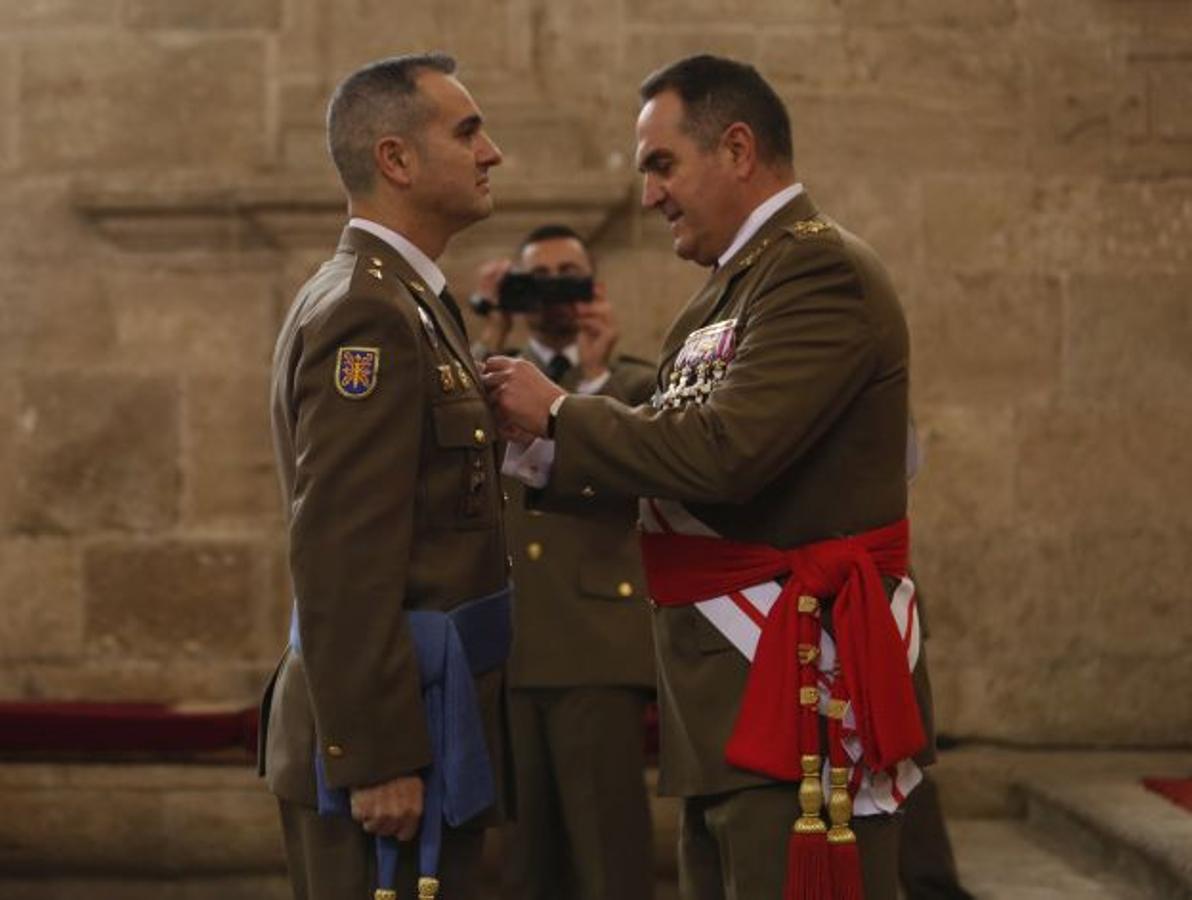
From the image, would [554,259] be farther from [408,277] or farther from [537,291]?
[408,277]

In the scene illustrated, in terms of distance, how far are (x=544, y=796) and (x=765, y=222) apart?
5.88 feet

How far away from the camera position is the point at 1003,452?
5707 mm

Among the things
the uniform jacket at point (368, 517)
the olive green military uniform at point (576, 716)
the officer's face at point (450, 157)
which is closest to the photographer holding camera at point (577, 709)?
the olive green military uniform at point (576, 716)

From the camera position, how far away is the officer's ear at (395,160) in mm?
2781

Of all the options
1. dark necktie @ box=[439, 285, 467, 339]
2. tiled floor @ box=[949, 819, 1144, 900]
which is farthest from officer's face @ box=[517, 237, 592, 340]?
dark necktie @ box=[439, 285, 467, 339]

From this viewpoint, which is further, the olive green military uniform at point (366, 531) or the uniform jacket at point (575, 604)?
the uniform jacket at point (575, 604)

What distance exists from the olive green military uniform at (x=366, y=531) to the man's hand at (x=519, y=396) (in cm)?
7

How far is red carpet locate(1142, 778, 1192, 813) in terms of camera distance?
192 inches

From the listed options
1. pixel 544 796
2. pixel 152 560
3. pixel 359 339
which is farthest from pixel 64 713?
pixel 359 339

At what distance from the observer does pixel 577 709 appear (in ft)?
13.8

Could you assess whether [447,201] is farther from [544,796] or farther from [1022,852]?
[1022,852]

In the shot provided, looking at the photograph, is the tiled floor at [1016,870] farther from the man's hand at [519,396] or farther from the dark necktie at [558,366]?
the man's hand at [519,396]

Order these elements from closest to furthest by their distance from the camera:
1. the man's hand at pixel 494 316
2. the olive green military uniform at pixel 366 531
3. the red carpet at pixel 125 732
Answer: the olive green military uniform at pixel 366 531, the man's hand at pixel 494 316, the red carpet at pixel 125 732

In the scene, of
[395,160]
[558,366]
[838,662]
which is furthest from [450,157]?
[558,366]
